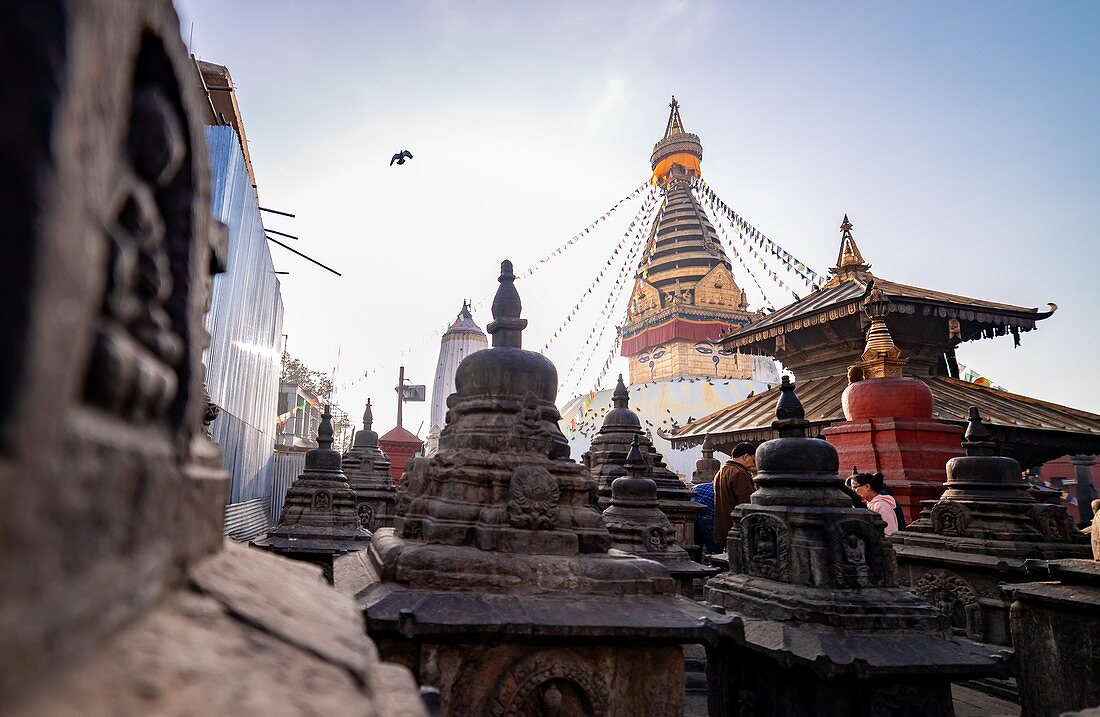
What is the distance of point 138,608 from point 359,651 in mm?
435

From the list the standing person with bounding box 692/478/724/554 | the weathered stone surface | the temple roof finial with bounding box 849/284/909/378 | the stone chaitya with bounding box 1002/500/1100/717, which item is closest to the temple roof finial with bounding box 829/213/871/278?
the temple roof finial with bounding box 849/284/909/378

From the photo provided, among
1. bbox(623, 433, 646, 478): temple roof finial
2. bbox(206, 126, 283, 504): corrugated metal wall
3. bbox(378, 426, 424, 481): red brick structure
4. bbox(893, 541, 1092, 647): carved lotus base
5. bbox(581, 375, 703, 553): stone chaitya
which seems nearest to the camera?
bbox(893, 541, 1092, 647): carved lotus base

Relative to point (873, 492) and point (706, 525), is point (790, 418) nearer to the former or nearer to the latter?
point (873, 492)

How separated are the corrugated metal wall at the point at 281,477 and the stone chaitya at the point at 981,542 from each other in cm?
1091

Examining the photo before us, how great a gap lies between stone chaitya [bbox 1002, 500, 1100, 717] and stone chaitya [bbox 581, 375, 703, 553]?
3.91 m

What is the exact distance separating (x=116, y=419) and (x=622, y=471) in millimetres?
8717

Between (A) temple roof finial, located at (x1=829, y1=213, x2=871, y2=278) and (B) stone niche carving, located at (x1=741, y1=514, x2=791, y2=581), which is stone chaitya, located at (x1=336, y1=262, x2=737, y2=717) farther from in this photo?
(A) temple roof finial, located at (x1=829, y1=213, x2=871, y2=278)

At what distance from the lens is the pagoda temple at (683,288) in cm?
3055

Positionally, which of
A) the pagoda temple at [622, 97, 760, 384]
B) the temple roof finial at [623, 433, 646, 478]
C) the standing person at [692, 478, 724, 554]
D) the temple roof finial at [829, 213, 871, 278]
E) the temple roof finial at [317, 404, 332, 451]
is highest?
the pagoda temple at [622, 97, 760, 384]

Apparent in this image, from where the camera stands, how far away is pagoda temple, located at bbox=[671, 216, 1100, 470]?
11.2 meters

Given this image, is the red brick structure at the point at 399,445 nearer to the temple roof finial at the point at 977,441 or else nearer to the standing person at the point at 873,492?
the standing person at the point at 873,492

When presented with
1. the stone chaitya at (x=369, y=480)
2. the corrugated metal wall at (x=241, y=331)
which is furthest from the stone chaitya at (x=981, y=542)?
the corrugated metal wall at (x=241, y=331)

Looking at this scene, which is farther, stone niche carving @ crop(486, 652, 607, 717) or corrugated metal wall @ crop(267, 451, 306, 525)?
corrugated metal wall @ crop(267, 451, 306, 525)

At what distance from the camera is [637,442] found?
327 inches
